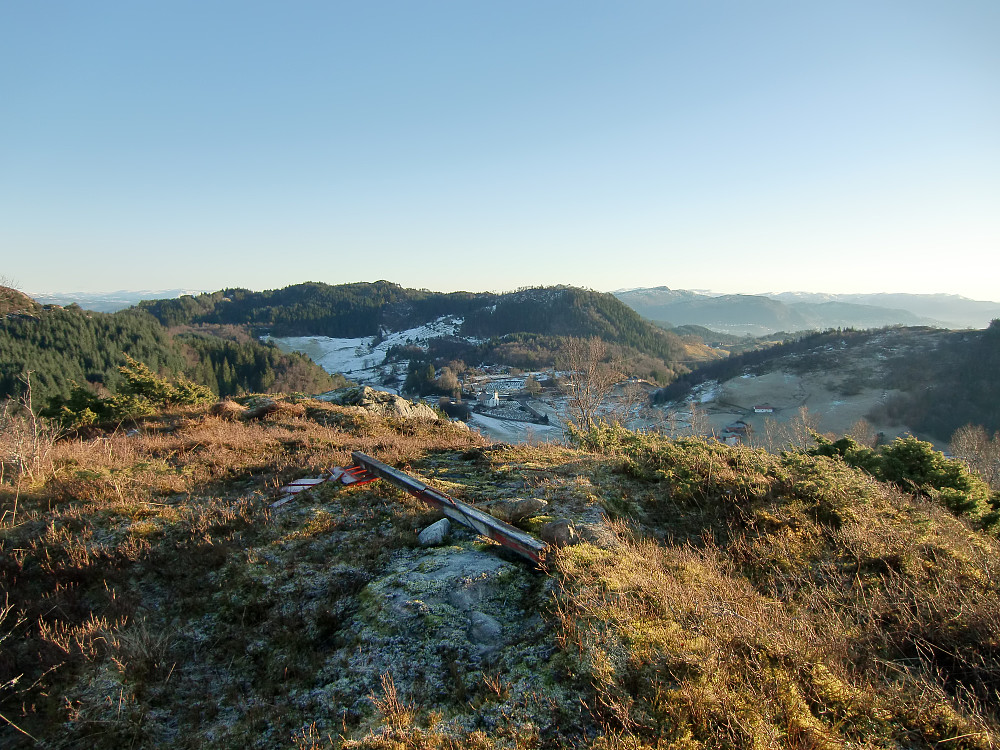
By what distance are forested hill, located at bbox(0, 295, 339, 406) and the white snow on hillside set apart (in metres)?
36.9

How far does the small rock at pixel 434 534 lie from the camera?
4.92 m

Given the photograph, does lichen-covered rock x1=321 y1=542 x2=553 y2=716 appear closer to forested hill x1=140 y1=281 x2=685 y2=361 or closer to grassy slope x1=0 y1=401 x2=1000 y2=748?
grassy slope x1=0 y1=401 x2=1000 y2=748

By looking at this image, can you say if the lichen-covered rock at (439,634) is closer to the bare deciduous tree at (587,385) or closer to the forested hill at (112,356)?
the bare deciduous tree at (587,385)

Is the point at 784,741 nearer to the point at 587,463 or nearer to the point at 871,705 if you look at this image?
the point at 871,705

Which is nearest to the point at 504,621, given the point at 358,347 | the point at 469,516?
the point at 469,516

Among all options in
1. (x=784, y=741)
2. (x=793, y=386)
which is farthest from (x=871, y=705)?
(x=793, y=386)

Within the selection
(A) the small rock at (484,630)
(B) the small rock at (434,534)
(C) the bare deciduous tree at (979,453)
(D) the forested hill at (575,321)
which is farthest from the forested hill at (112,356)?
(D) the forested hill at (575,321)

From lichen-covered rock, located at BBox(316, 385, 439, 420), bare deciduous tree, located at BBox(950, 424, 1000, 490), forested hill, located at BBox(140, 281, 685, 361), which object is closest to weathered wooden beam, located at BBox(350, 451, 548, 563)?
lichen-covered rock, located at BBox(316, 385, 439, 420)

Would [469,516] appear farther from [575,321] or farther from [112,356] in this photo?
[575,321]

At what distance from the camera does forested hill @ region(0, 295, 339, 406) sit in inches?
2464

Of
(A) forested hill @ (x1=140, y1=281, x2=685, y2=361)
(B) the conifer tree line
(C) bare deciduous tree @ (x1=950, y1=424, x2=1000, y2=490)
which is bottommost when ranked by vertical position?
(C) bare deciduous tree @ (x1=950, y1=424, x2=1000, y2=490)

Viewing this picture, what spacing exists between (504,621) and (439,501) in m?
2.35

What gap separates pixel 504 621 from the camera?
3.56m

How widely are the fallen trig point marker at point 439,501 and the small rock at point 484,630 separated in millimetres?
747
